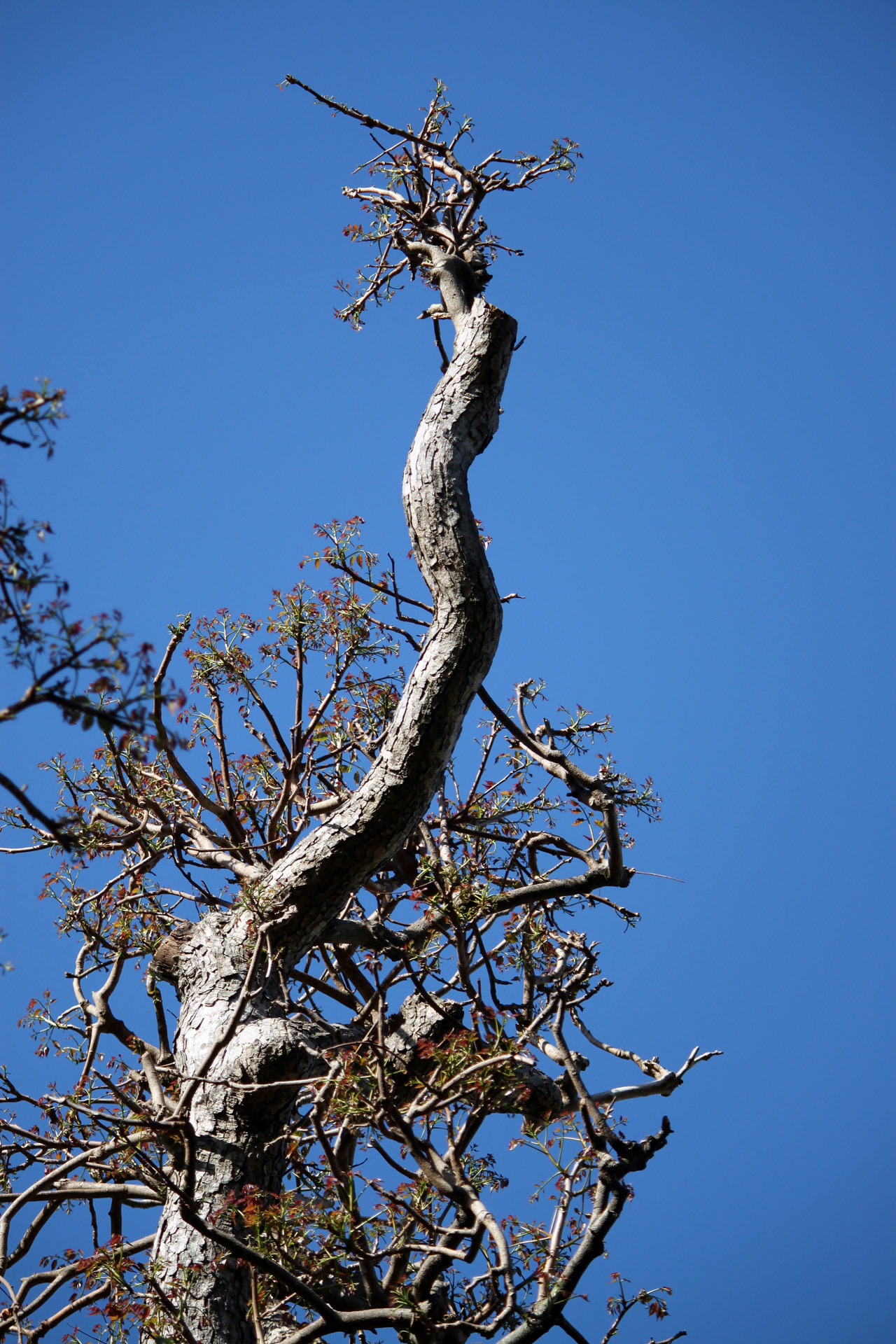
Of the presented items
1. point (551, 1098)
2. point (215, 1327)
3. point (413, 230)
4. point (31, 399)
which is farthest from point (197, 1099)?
point (413, 230)

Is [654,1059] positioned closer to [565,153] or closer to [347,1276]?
[347,1276]

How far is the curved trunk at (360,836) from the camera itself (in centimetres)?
291

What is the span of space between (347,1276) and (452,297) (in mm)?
2976

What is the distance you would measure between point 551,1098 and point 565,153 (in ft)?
11.1

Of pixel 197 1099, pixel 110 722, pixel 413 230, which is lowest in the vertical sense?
pixel 110 722

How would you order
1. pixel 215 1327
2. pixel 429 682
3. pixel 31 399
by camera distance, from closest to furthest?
pixel 31 399 < pixel 215 1327 < pixel 429 682

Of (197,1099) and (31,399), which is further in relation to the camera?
(197,1099)

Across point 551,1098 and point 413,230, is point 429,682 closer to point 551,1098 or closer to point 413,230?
point 551,1098

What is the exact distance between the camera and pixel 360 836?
9.90ft

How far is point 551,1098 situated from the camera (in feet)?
10.0

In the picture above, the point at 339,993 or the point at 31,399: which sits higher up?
the point at 339,993

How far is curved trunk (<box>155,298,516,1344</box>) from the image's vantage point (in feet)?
9.54

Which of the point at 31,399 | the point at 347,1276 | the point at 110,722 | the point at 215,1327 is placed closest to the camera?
the point at 110,722

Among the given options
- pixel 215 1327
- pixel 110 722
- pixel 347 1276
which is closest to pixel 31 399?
pixel 110 722
